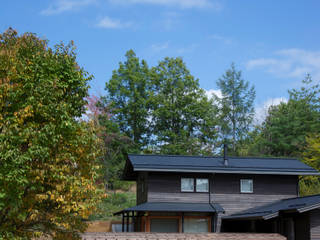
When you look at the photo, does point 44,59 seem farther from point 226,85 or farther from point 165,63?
point 226,85

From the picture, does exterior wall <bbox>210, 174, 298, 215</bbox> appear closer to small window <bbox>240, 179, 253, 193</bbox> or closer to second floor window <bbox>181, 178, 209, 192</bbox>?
small window <bbox>240, 179, 253, 193</bbox>

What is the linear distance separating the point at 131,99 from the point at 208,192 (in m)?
23.3

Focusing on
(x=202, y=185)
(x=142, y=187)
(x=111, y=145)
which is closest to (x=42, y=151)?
(x=202, y=185)

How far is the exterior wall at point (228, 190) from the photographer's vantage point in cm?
2662

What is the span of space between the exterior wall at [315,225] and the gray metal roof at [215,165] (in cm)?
629

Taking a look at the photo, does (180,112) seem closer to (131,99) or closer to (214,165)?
(131,99)

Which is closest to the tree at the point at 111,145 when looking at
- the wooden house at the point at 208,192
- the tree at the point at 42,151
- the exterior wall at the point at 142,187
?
the exterior wall at the point at 142,187

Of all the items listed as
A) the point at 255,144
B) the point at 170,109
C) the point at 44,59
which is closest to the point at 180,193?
the point at 44,59

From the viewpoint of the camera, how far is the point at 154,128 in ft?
159

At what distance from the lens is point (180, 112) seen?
4684cm

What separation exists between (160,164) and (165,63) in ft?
80.2

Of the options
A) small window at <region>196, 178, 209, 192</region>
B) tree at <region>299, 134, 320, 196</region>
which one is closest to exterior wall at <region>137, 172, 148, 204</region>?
small window at <region>196, 178, 209, 192</region>

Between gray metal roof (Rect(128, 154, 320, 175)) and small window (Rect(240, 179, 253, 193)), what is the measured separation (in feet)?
3.15

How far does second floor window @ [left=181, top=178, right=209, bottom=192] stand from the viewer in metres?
27.0
